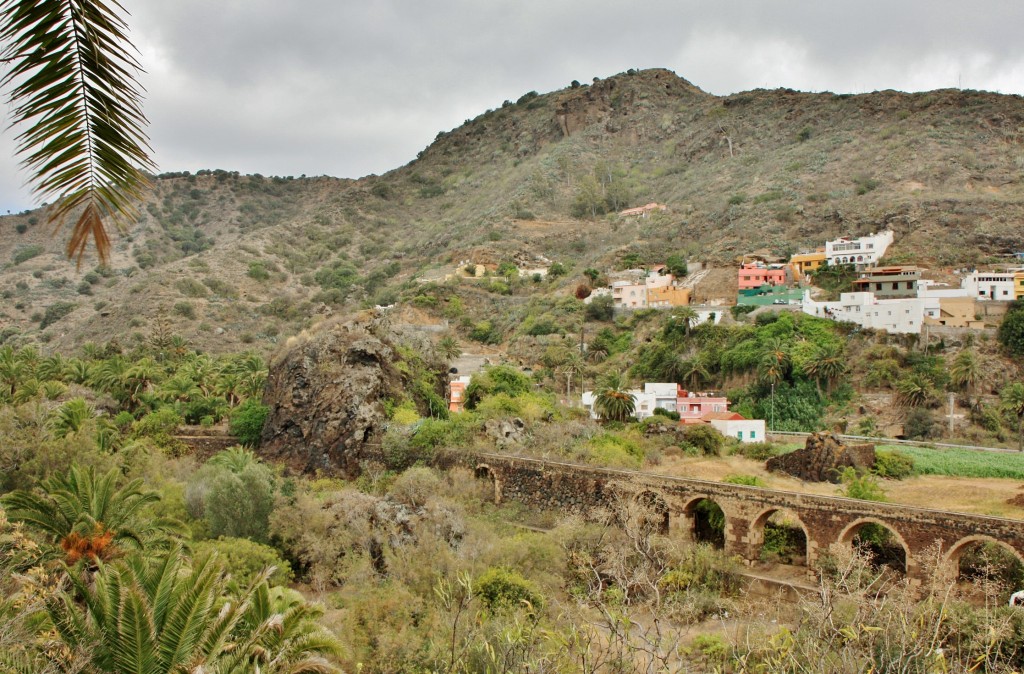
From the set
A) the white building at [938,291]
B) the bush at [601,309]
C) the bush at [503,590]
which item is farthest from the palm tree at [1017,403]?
the bush at [601,309]

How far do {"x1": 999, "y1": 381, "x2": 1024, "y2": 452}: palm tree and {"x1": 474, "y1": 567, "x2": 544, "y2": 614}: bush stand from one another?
78.9 feet

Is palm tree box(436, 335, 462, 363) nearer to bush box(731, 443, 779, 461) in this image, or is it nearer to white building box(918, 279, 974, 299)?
bush box(731, 443, 779, 461)

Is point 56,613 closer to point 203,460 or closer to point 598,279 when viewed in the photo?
point 203,460

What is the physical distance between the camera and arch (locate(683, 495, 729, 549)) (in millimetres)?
22859

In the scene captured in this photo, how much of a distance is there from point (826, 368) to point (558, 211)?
54.7 meters

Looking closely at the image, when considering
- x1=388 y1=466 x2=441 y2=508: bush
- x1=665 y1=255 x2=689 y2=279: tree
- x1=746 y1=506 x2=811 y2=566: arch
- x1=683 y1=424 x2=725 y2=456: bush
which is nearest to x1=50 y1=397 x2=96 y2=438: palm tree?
x1=388 y1=466 x2=441 y2=508: bush

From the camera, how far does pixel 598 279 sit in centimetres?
5922

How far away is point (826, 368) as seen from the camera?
37812 millimetres

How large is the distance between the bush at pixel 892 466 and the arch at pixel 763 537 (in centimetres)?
690

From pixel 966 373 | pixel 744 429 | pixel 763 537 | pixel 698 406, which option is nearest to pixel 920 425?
pixel 966 373

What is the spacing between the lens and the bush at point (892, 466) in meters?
27.0

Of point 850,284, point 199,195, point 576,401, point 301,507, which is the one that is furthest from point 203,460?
point 199,195

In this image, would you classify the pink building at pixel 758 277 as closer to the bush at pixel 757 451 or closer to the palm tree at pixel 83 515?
the bush at pixel 757 451

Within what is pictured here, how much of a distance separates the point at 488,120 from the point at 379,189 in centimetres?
2595
